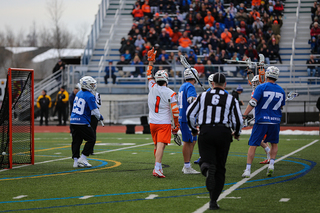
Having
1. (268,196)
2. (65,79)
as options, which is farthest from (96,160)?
(65,79)

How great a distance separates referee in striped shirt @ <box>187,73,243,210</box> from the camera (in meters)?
6.10

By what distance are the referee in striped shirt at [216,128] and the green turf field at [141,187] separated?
47 centimetres

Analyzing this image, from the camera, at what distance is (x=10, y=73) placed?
9922 mm

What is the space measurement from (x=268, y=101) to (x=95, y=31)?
23.6 meters

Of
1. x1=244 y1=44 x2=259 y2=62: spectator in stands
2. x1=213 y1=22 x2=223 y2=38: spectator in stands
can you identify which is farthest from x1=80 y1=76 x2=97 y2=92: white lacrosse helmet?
x1=213 y1=22 x2=223 y2=38: spectator in stands

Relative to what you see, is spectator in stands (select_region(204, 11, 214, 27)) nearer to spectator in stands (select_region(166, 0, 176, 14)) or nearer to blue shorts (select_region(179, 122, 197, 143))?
spectator in stands (select_region(166, 0, 176, 14))

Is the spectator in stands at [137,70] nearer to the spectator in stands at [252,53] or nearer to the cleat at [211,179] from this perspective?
the spectator in stands at [252,53]

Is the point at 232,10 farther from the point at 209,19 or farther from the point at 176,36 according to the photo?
the point at 176,36

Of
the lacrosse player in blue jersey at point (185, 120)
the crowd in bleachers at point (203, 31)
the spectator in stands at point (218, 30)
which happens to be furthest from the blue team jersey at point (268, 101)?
the spectator in stands at point (218, 30)

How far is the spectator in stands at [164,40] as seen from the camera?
27766 millimetres

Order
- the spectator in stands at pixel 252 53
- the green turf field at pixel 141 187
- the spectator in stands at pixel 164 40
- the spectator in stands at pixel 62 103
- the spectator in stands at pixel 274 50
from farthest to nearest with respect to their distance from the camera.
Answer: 1. the spectator in stands at pixel 164 40
2. the spectator in stands at pixel 274 50
3. the spectator in stands at pixel 252 53
4. the spectator in stands at pixel 62 103
5. the green turf field at pixel 141 187

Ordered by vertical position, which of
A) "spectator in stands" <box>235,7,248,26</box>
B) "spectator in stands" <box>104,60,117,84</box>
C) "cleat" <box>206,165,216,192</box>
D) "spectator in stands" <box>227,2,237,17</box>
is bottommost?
"cleat" <box>206,165,216,192</box>

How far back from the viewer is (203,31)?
2809cm

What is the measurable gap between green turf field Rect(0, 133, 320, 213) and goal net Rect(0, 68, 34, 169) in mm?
463
